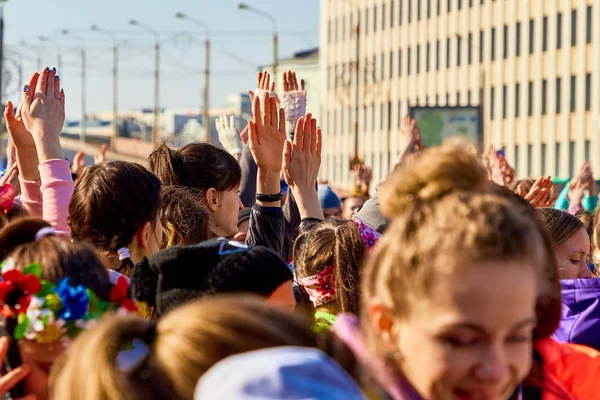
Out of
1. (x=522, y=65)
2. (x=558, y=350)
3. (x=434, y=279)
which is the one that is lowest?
(x=558, y=350)

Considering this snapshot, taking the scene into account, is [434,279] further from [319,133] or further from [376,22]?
[376,22]

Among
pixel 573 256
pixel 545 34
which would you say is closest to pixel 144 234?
pixel 573 256

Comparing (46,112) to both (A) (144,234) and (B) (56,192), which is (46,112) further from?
(A) (144,234)

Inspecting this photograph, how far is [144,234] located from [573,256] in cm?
199

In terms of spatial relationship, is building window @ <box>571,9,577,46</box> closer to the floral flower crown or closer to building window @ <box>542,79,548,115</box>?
building window @ <box>542,79,548,115</box>

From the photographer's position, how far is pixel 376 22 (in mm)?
83062

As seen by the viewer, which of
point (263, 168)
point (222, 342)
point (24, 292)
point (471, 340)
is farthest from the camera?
point (263, 168)

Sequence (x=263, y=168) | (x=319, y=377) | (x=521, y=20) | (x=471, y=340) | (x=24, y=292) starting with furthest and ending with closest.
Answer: (x=521, y=20) → (x=263, y=168) → (x=24, y=292) → (x=471, y=340) → (x=319, y=377)

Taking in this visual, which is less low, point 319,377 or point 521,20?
point 521,20

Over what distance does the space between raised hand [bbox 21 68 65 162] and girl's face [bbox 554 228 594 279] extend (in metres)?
2.14

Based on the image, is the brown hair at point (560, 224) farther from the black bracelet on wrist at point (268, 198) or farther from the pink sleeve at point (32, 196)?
the pink sleeve at point (32, 196)

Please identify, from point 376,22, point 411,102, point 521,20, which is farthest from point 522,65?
point 376,22

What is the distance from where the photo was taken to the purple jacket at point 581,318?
4.59 metres

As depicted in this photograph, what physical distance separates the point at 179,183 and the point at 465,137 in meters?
2.79
